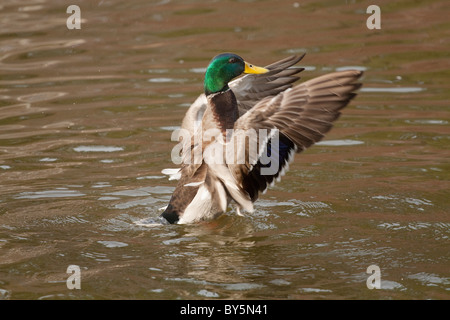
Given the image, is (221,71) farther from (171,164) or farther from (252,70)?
(171,164)

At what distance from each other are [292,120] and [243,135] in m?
0.40

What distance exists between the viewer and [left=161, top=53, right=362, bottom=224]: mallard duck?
5984mm

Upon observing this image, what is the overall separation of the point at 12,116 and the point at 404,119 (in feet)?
16.4

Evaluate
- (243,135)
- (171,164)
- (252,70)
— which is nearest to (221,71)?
(252,70)

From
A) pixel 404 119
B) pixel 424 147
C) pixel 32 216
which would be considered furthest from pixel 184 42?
pixel 32 216

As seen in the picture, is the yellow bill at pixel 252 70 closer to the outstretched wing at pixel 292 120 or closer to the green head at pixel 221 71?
the green head at pixel 221 71

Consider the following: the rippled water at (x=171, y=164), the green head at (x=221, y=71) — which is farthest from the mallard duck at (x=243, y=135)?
the rippled water at (x=171, y=164)

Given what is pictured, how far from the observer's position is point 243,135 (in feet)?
19.9

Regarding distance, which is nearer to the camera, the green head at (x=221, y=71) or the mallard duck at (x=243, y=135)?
the mallard duck at (x=243, y=135)

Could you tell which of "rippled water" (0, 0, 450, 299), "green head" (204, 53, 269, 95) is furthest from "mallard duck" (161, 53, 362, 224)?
"rippled water" (0, 0, 450, 299)

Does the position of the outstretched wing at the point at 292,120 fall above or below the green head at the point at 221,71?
below

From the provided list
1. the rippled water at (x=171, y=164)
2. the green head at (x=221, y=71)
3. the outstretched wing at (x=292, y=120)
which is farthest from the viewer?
the green head at (x=221, y=71)

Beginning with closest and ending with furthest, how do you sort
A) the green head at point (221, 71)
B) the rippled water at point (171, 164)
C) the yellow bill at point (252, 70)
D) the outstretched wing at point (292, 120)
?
1. the rippled water at point (171, 164)
2. the outstretched wing at point (292, 120)
3. the green head at point (221, 71)
4. the yellow bill at point (252, 70)

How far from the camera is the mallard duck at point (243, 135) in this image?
19.6ft
